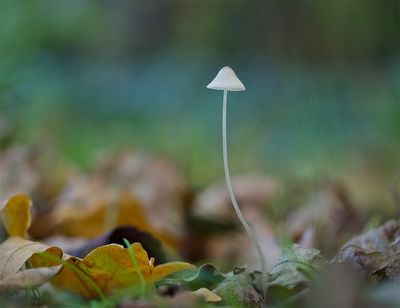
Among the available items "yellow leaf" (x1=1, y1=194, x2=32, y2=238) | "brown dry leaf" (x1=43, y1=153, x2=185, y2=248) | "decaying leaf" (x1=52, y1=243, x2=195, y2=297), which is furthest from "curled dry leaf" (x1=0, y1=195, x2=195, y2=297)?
"brown dry leaf" (x1=43, y1=153, x2=185, y2=248)

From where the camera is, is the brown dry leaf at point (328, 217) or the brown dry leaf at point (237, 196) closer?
the brown dry leaf at point (328, 217)

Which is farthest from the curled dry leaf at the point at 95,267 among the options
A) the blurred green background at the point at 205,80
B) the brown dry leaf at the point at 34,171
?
the blurred green background at the point at 205,80

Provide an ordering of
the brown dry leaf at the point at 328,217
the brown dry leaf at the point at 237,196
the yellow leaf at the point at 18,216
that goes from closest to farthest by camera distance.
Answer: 1. the yellow leaf at the point at 18,216
2. the brown dry leaf at the point at 328,217
3. the brown dry leaf at the point at 237,196

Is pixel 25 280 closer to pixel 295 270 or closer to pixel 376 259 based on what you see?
pixel 295 270

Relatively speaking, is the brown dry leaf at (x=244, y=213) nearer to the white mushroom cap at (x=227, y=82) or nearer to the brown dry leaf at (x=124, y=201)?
the brown dry leaf at (x=124, y=201)

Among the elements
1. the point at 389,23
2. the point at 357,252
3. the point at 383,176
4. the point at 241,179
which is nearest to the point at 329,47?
the point at 389,23

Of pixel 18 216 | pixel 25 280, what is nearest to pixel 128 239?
pixel 18 216

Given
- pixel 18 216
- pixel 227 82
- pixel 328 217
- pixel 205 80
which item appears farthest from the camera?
pixel 205 80
